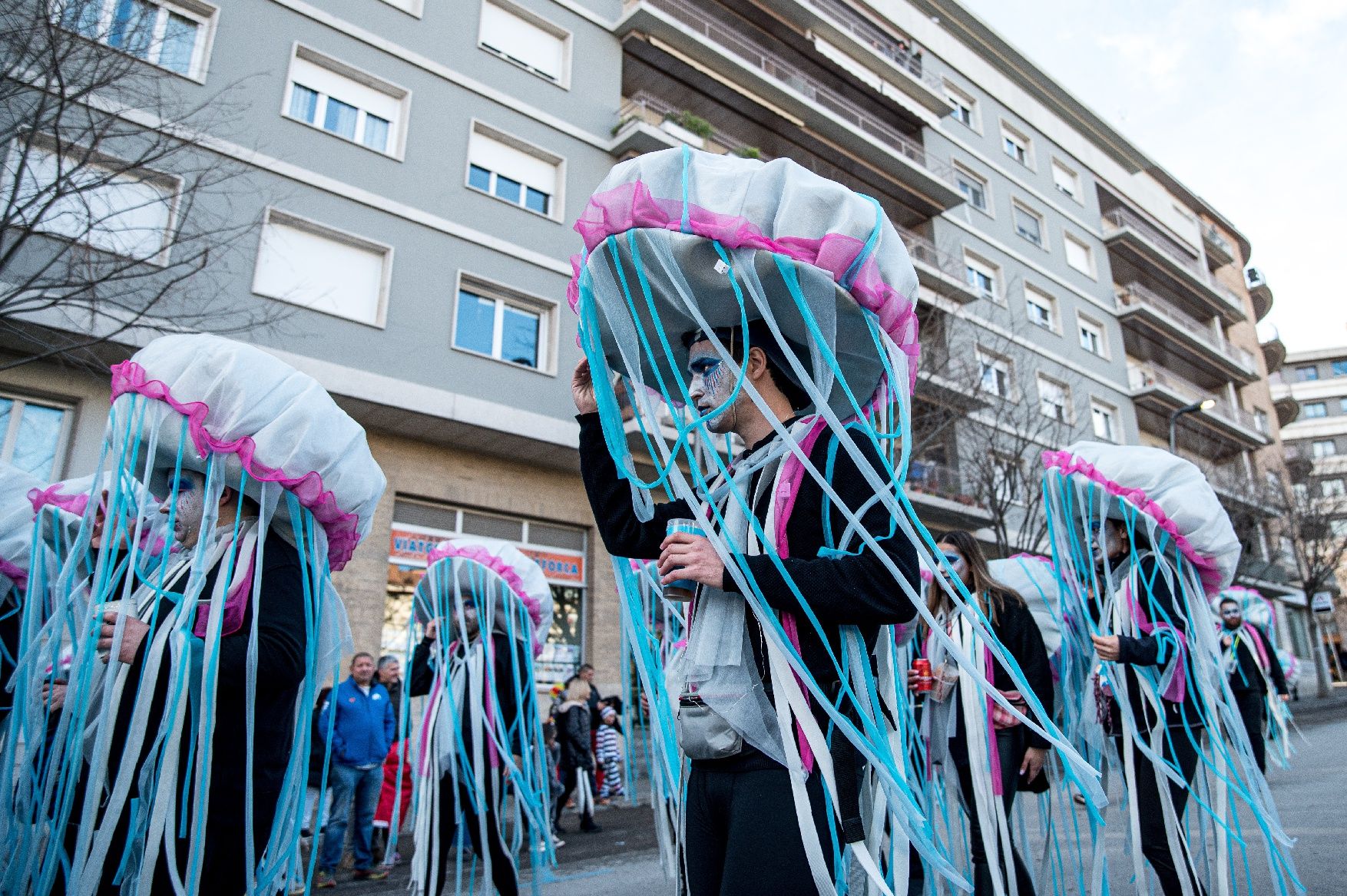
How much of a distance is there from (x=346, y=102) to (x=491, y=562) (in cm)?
963

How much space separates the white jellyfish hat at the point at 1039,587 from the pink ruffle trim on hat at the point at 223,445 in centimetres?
393

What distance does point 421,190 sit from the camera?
42.5ft

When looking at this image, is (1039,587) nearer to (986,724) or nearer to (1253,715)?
(1253,715)

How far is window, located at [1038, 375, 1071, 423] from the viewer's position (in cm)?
2147

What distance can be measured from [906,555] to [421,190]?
41.0 feet

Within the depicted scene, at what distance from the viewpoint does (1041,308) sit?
2391 cm

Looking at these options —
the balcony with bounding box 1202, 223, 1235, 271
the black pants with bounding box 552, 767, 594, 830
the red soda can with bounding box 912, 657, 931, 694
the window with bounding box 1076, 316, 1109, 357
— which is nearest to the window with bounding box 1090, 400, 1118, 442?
the window with bounding box 1076, 316, 1109, 357

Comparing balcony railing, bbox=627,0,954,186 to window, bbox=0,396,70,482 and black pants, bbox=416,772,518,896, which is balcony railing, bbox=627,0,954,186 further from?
black pants, bbox=416,772,518,896

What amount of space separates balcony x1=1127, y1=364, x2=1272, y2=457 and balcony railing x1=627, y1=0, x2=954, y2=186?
9217mm

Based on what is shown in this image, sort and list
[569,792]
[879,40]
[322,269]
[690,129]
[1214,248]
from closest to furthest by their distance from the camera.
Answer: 1. [569,792]
2. [322,269]
3. [690,129]
4. [879,40]
5. [1214,248]

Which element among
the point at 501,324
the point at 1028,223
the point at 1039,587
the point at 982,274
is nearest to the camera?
the point at 1039,587

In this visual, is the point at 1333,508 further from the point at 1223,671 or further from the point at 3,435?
the point at 3,435

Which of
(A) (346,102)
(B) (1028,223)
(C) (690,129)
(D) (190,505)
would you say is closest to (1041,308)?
(B) (1028,223)

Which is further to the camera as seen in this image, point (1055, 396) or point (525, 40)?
point (1055, 396)
